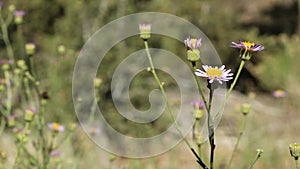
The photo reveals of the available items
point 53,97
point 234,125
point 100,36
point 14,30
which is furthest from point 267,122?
point 14,30

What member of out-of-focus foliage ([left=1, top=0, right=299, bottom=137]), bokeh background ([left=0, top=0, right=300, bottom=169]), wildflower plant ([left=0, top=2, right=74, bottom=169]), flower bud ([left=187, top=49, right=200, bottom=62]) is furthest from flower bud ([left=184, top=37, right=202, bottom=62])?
out-of-focus foliage ([left=1, top=0, right=299, bottom=137])

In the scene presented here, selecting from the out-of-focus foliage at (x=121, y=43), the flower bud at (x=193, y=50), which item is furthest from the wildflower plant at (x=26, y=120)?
the flower bud at (x=193, y=50)

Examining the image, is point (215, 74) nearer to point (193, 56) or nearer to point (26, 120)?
point (193, 56)

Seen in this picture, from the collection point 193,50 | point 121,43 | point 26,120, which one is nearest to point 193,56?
point 193,50

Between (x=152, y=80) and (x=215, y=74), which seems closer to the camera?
(x=215, y=74)

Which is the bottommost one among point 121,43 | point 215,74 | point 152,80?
point 152,80

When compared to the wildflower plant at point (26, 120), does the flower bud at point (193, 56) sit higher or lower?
higher

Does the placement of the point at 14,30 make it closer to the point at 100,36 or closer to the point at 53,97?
the point at 100,36

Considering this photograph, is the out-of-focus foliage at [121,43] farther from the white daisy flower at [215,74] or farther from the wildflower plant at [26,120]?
the white daisy flower at [215,74]
